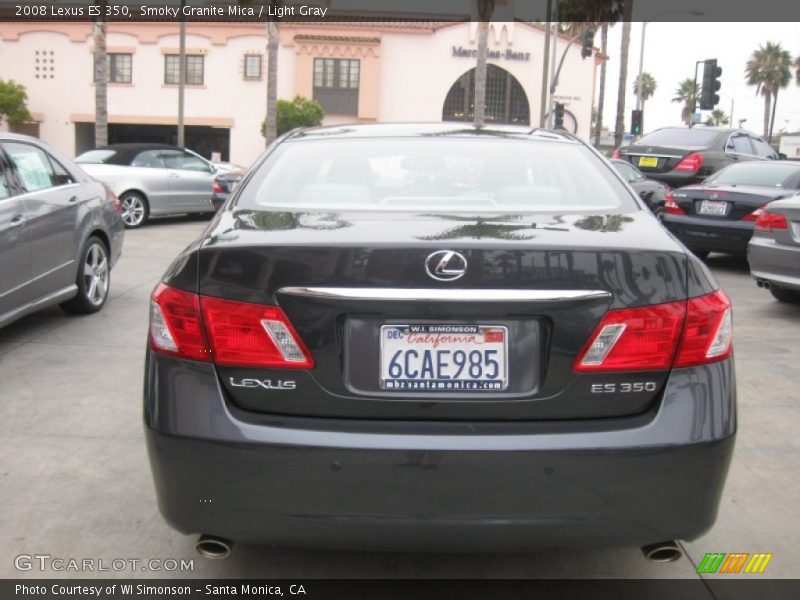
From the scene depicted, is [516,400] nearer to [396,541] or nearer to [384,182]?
[396,541]

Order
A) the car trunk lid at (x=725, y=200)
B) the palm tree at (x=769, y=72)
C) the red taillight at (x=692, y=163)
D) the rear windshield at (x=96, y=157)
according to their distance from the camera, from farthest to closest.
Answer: the palm tree at (x=769, y=72) < the red taillight at (x=692, y=163) < the rear windshield at (x=96, y=157) < the car trunk lid at (x=725, y=200)

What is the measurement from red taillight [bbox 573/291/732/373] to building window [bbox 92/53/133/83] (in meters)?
44.4

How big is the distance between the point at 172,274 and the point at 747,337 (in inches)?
227

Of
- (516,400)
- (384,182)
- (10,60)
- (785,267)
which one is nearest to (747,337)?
(785,267)

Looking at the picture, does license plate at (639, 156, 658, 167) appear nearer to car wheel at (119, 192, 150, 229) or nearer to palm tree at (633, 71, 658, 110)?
car wheel at (119, 192, 150, 229)

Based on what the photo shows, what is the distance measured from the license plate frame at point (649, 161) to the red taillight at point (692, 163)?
18.4 inches

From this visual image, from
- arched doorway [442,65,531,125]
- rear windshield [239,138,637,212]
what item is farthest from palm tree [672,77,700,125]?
rear windshield [239,138,637,212]

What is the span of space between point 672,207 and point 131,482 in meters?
8.94

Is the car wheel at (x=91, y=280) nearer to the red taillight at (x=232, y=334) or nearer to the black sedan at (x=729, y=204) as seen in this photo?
the red taillight at (x=232, y=334)

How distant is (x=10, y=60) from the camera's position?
4403 cm

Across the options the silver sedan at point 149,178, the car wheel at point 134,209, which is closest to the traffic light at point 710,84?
→ the silver sedan at point 149,178

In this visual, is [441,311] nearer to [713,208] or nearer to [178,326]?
[178,326]

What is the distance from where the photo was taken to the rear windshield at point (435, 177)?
326cm
